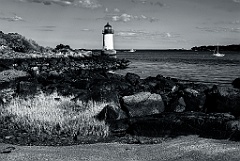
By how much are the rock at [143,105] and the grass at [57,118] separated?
0.83 meters

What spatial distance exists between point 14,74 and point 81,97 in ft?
43.2

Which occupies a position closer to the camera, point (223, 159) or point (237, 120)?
point (223, 159)

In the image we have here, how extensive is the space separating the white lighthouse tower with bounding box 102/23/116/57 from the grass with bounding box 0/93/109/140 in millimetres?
80040

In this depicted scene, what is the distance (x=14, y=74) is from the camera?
23016 millimetres

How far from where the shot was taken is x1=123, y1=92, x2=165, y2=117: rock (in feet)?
33.1

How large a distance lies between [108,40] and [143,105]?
8096 cm

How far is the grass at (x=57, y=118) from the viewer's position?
25.6 feet

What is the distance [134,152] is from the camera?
6.09 meters

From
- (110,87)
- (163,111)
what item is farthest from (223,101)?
(110,87)

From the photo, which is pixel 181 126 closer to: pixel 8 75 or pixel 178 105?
pixel 178 105

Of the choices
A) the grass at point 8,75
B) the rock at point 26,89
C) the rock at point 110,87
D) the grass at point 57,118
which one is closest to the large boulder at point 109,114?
the grass at point 57,118

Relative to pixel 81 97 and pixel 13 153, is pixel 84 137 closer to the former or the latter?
pixel 13 153

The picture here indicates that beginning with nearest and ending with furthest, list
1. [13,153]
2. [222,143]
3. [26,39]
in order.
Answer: [13,153] → [222,143] → [26,39]

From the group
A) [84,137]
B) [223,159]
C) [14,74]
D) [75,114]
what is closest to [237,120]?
[223,159]
